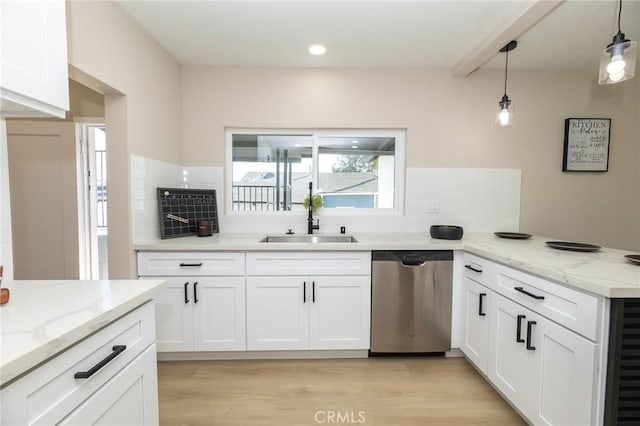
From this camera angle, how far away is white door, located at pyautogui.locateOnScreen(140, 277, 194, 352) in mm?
2109

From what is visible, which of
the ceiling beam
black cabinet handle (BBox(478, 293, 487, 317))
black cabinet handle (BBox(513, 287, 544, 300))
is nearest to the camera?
black cabinet handle (BBox(513, 287, 544, 300))

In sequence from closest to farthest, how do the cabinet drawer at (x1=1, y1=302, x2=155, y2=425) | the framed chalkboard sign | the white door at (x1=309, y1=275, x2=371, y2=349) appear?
the cabinet drawer at (x1=1, y1=302, x2=155, y2=425)
the white door at (x1=309, y1=275, x2=371, y2=349)
the framed chalkboard sign

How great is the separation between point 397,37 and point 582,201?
2348 millimetres

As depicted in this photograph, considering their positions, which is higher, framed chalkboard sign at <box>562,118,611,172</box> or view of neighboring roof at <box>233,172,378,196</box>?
framed chalkboard sign at <box>562,118,611,172</box>

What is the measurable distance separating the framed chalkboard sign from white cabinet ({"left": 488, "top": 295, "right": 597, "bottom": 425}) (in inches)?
74.4

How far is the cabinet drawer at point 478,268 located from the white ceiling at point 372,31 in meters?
1.56

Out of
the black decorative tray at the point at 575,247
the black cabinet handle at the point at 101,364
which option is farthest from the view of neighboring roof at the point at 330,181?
the black cabinet handle at the point at 101,364

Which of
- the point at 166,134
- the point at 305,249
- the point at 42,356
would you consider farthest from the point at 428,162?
the point at 42,356

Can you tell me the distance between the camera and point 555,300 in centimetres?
134

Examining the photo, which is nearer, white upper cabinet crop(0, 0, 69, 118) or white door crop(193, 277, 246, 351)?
white upper cabinet crop(0, 0, 69, 118)

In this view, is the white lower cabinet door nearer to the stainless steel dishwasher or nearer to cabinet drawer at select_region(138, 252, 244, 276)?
cabinet drawer at select_region(138, 252, 244, 276)

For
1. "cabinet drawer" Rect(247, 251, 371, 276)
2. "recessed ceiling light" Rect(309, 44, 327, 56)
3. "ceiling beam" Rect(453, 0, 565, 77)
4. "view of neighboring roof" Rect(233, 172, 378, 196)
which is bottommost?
"cabinet drawer" Rect(247, 251, 371, 276)

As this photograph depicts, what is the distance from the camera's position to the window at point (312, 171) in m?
2.85

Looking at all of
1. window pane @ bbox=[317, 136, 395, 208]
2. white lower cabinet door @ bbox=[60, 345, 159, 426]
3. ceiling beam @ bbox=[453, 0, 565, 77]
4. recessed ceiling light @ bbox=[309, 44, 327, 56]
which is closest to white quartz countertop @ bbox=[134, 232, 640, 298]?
window pane @ bbox=[317, 136, 395, 208]
